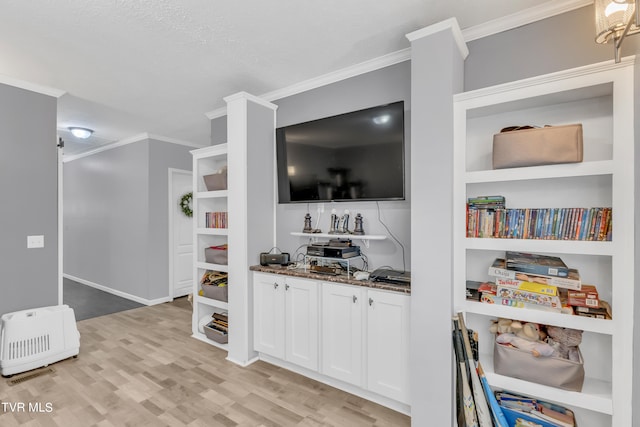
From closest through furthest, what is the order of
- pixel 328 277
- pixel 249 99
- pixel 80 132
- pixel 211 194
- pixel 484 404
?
pixel 484 404, pixel 328 277, pixel 249 99, pixel 211 194, pixel 80 132

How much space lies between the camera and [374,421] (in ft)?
6.59

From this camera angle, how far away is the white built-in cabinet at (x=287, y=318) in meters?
2.43

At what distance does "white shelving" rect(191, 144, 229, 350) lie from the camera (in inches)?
129

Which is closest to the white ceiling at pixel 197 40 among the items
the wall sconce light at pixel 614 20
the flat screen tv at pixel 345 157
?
the flat screen tv at pixel 345 157

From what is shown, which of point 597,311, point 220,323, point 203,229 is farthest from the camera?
point 203,229

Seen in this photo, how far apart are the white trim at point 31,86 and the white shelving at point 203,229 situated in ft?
4.41

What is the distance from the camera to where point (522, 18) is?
1907 millimetres

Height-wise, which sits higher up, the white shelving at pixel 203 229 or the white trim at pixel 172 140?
the white trim at pixel 172 140

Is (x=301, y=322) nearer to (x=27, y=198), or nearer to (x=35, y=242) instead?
(x=35, y=242)

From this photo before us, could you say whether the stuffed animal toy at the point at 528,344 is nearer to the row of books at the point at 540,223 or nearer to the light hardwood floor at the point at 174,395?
the row of books at the point at 540,223

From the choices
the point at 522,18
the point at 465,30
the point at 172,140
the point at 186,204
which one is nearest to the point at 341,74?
the point at 465,30

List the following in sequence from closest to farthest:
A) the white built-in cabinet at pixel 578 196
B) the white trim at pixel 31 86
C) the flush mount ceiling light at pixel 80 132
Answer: the white built-in cabinet at pixel 578 196, the white trim at pixel 31 86, the flush mount ceiling light at pixel 80 132

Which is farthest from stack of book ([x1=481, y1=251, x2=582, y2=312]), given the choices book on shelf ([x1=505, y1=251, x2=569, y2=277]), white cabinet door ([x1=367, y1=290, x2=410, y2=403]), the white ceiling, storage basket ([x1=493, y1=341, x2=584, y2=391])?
the white ceiling

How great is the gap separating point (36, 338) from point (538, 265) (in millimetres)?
3909
